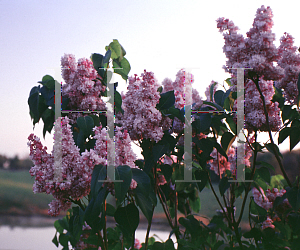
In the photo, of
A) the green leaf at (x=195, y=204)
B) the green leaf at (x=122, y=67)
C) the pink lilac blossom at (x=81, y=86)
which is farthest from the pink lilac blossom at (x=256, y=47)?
the green leaf at (x=195, y=204)

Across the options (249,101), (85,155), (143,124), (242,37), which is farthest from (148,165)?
(242,37)

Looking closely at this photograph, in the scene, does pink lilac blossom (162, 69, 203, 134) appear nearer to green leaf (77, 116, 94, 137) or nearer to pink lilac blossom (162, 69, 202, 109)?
pink lilac blossom (162, 69, 202, 109)

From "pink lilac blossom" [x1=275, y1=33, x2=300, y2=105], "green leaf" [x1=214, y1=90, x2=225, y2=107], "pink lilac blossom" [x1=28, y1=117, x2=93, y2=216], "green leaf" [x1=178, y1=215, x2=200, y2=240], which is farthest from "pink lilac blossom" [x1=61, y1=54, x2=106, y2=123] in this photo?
"pink lilac blossom" [x1=275, y1=33, x2=300, y2=105]

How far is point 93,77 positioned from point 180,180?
21.0 inches

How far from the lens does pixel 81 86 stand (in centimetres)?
106

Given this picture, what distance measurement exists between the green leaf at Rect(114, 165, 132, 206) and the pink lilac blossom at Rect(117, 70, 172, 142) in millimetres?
257

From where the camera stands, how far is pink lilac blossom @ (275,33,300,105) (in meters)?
1.04

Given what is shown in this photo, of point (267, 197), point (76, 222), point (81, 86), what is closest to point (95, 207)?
point (76, 222)

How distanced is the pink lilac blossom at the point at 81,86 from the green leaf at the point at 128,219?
39cm

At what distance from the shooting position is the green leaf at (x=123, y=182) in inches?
27.4

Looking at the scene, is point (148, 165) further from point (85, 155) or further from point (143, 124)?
point (85, 155)

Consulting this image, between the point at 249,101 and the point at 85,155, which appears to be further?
the point at 249,101

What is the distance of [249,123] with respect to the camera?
104 centimetres
